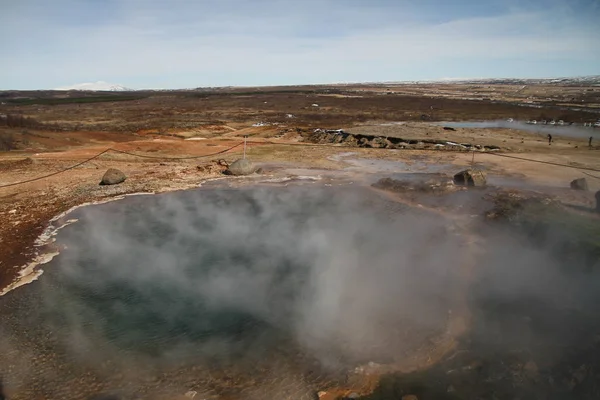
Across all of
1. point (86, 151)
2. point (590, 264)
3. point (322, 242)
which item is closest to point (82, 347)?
point (322, 242)

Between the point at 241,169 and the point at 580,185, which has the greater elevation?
the point at 241,169

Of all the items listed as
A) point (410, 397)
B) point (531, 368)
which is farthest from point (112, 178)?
point (531, 368)

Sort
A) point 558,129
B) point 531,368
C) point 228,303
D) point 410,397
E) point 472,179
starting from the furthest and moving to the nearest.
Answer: point 558,129, point 472,179, point 228,303, point 531,368, point 410,397

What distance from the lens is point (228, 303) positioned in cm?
735

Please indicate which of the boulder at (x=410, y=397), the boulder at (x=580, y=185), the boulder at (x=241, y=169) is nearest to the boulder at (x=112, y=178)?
the boulder at (x=241, y=169)

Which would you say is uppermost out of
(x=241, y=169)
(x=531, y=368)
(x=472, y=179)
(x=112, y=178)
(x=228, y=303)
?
(x=112, y=178)

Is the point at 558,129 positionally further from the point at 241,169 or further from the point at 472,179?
the point at 241,169

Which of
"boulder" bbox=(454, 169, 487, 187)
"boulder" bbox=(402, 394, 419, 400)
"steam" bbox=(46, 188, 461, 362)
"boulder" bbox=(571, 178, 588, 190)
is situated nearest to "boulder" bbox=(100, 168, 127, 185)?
"steam" bbox=(46, 188, 461, 362)

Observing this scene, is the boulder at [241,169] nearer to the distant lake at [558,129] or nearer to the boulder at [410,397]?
the boulder at [410,397]

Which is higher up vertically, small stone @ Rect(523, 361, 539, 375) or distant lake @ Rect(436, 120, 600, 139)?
distant lake @ Rect(436, 120, 600, 139)

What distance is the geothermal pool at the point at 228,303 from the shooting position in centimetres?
569

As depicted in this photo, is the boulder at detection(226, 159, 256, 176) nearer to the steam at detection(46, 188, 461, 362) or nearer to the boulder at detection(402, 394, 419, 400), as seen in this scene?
the steam at detection(46, 188, 461, 362)

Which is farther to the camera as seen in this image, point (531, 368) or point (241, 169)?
point (241, 169)

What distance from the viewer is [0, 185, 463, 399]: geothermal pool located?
5688 mm
